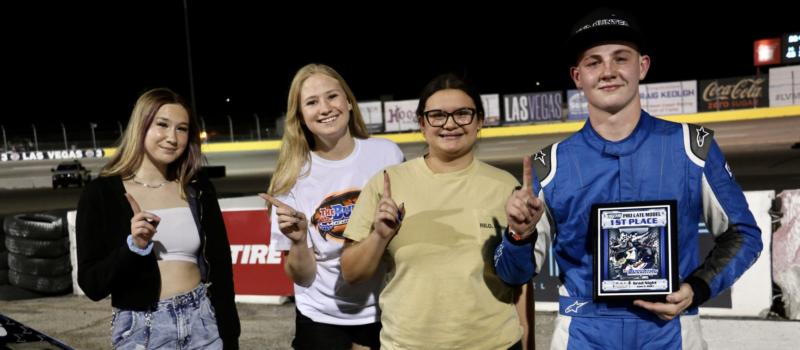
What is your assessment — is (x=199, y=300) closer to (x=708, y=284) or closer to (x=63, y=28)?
(x=708, y=284)

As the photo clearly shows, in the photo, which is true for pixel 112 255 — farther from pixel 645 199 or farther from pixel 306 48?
pixel 306 48

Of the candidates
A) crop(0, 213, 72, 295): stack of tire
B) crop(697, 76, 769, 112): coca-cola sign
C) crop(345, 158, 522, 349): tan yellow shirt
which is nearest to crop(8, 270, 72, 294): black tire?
crop(0, 213, 72, 295): stack of tire

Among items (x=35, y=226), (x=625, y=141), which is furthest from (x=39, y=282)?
(x=625, y=141)

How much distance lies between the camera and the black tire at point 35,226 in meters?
8.05

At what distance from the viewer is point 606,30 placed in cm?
219

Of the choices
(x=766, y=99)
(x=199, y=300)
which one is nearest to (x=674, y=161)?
(x=199, y=300)

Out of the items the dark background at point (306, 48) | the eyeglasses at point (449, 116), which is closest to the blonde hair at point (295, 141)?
the eyeglasses at point (449, 116)

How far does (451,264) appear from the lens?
243 centimetres

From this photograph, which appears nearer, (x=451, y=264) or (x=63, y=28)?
(x=451, y=264)

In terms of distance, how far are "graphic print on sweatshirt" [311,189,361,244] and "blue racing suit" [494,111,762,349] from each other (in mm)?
891

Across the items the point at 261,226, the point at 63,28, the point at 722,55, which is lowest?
the point at 261,226

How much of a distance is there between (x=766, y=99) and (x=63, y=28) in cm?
7640

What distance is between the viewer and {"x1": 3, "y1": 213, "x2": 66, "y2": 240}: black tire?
8.05 m

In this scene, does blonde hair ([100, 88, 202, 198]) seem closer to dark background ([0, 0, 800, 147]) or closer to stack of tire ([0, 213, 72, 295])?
stack of tire ([0, 213, 72, 295])
